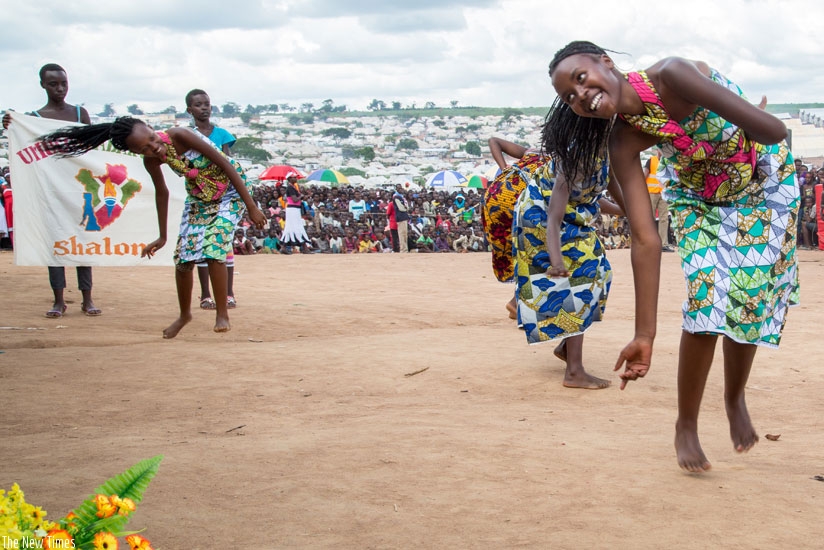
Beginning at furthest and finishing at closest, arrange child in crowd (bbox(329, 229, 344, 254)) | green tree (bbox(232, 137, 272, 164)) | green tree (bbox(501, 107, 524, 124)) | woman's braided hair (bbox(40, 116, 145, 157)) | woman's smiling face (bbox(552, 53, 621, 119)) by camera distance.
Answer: green tree (bbox(501, 107, 524, 124)), green tree (bbox(232, 137, 272, 164)), child in crowd (bbox(329, 229, 344, 254)), woman's braided hair (bbox(40, 116, 145, 157)), woman's smiling face (bbox(552, 53, 621, 119))

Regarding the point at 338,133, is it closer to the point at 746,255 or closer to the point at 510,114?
the point at 510,114

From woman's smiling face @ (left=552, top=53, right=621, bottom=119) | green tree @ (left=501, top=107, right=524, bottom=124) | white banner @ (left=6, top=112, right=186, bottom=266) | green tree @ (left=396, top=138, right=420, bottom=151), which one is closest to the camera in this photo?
woman's smiling face @ (left=552, top=53, right=621, bottom=119)

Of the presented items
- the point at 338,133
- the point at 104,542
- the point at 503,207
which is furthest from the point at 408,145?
the point at 104,542

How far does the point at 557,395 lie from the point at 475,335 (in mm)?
1956

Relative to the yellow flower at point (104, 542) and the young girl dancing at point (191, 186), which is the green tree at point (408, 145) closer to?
the young girl dancing at point (191, 186)

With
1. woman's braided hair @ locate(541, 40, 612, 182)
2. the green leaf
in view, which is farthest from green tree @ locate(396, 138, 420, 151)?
the green leaf

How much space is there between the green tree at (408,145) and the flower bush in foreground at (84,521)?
8865cm

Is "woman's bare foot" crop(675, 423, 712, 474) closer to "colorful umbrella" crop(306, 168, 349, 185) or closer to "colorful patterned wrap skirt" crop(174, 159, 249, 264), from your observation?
"colorful patterned wrap skirt" crop(174, 159, 249, 264)

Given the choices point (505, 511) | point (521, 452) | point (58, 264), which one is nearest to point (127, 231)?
point (58, 264)

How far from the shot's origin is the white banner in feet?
28.1

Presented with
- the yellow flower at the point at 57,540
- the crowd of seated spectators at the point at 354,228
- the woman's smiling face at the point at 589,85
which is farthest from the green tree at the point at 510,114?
the yellow flower at the point at 57,540

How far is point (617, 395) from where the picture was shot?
5.04m

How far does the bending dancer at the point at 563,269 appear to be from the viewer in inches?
→ 202

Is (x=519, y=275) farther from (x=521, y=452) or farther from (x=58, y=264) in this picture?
(x=58, y=264)
